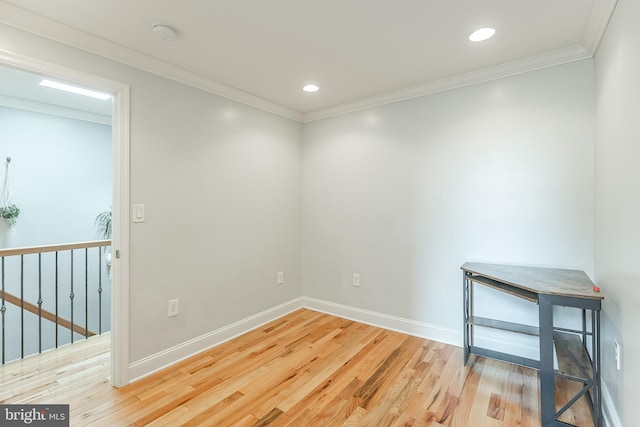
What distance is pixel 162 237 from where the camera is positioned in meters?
2.39

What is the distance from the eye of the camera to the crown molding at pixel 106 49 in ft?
5.61

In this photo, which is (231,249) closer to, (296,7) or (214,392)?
(214,392)

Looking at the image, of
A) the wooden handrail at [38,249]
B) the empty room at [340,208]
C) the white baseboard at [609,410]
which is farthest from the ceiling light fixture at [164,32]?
the white baseboard at [609,410]

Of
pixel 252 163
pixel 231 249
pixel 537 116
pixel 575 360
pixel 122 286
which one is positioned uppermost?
pixel 537 116

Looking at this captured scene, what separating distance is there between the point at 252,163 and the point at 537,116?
2.55 metres

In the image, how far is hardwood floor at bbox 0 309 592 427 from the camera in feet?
5.93

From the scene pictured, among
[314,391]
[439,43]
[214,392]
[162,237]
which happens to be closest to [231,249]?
[162,237]

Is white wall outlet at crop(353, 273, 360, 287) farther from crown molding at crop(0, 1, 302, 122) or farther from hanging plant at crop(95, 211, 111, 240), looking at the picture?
hanging plant at crop(95, 211, 111, 240)

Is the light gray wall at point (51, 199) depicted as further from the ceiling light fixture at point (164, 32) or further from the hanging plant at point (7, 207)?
the ceiling light fixture at point (164, 32)

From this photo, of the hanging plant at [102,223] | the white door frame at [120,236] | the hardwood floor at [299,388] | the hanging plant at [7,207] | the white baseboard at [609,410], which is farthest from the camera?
the hanging plant at [102,223]

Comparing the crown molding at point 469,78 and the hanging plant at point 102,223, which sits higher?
the crown molding at point 469,78

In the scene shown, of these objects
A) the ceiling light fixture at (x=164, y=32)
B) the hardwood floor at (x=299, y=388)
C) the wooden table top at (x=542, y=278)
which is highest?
the ceiling light fixture at (x=164, y=32)

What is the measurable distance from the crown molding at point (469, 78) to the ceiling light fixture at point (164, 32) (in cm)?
186

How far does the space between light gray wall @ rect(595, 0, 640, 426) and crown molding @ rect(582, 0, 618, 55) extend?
2.5 inches
